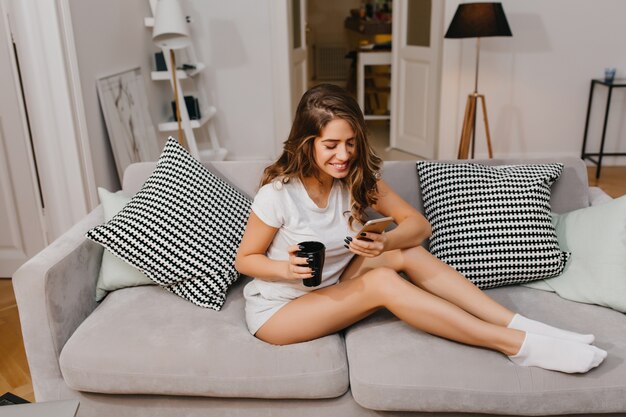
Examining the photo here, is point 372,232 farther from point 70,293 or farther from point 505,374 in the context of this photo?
point 70,293

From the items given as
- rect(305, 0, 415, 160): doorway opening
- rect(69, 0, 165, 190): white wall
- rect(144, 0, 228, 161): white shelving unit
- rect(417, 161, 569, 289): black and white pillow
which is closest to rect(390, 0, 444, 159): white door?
rect(305, 0, 415, 160): doorway opening

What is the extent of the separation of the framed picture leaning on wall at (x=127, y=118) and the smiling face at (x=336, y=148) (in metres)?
1.85

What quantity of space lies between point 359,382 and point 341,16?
8.57 metres

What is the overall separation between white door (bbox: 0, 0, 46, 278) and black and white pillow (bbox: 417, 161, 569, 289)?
190cm

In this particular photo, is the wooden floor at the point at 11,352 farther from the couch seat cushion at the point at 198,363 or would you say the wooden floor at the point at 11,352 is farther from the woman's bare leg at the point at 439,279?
the woman's bare leg at the point at 439,279

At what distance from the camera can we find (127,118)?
10.7 feet

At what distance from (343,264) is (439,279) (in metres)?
0.27

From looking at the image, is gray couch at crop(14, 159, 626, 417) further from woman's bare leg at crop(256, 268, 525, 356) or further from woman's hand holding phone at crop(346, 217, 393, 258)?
woman's hand holding phone at crop(346, 217, 393, 258)

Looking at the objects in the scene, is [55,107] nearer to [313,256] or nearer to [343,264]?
[343,264]

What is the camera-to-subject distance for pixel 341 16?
30.2 ft

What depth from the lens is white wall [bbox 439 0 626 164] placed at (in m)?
4.39

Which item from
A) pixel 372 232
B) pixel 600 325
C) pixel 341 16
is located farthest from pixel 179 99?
pixel 341 16

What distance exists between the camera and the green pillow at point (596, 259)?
1591 mm

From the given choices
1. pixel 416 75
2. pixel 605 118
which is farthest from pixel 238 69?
pixel 605 118
